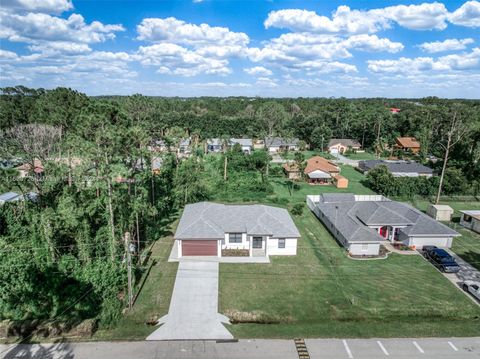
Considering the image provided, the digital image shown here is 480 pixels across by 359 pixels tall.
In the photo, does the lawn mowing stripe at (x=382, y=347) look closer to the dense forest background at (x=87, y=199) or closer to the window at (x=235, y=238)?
the window at (x=235, y=238)

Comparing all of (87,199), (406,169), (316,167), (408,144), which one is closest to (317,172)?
(316,167)

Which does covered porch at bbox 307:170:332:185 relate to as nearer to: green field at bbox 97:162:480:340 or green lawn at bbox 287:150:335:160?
green lawn at bbox 287:150:335:160

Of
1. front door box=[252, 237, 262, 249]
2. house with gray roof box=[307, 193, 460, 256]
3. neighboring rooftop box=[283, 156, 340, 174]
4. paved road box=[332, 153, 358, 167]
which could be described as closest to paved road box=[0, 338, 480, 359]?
house with gray roof box=[307, 193, 460, 256]

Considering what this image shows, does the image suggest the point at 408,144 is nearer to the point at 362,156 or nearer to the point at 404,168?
the point at 362,156

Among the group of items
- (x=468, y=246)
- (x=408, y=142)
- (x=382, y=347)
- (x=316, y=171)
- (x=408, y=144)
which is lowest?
(x=382, y=347)

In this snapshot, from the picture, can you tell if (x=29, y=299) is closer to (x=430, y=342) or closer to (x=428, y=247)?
(x=430, y=342)

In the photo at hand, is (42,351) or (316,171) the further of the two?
(316,171)

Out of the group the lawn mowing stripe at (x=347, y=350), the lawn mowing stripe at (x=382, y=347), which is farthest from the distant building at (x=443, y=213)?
the lawn mowing stripe at (x=347, y=350)
